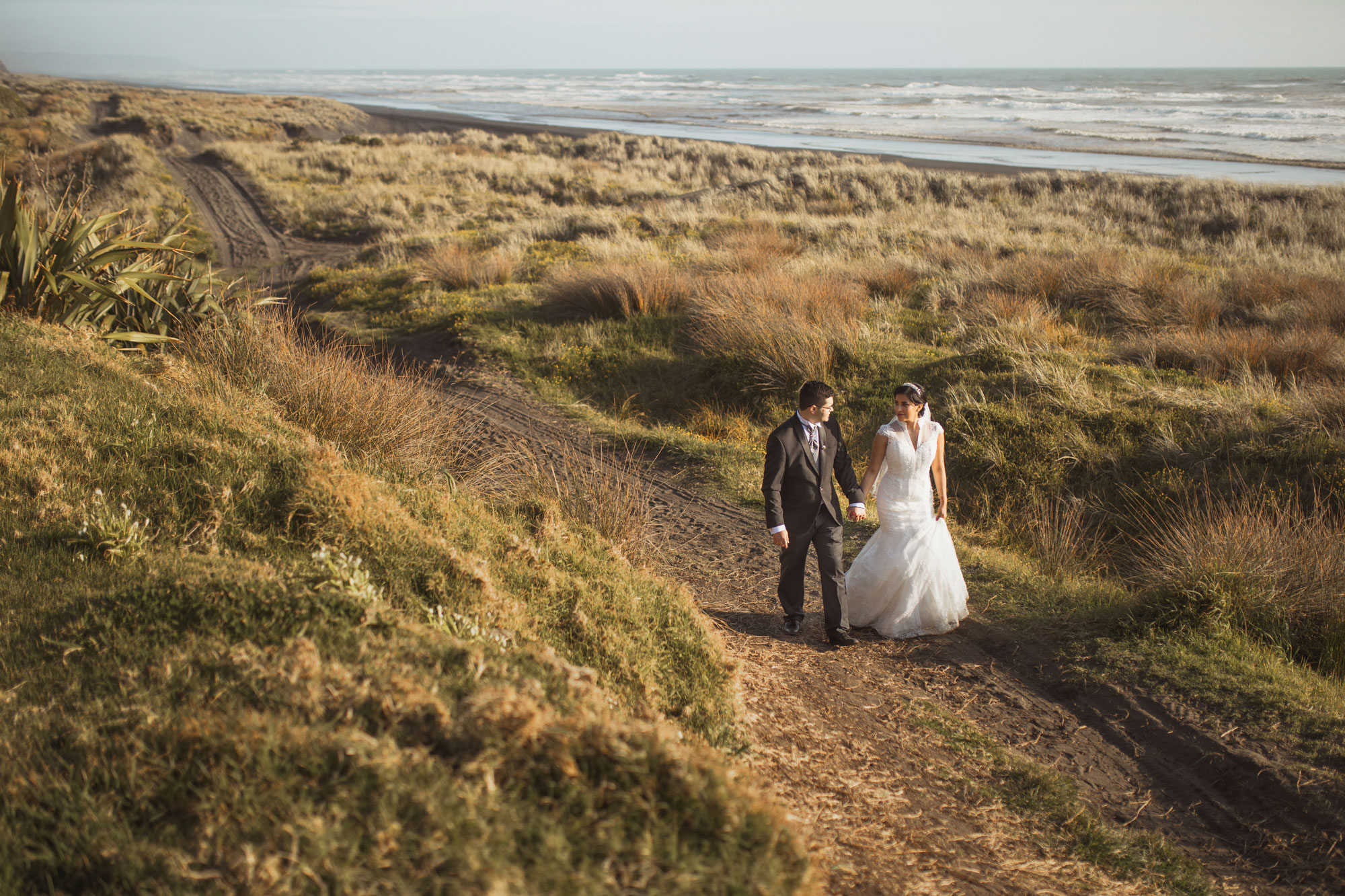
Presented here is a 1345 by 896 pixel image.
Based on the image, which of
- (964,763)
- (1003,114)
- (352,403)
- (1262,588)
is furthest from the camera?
(1003,114)

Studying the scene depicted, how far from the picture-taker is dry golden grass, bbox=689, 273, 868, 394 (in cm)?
1128

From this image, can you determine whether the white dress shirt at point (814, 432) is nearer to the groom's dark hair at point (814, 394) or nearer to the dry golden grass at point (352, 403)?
the groom's dark hair at point (814, 394)

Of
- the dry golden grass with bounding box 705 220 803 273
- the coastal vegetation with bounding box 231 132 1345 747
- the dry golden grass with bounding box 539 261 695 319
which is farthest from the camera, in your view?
the dry golden grass with bounding box 705 220 803 273

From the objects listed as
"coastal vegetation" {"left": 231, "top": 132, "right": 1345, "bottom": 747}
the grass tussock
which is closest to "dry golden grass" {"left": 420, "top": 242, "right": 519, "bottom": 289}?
"coastal vegetation" {"left": 231, "top": 132, "right": 1345, "bottom": 747}

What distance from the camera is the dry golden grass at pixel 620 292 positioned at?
46.0ft

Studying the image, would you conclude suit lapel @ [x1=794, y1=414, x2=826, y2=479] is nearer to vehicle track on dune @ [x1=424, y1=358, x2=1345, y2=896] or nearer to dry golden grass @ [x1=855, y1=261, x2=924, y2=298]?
vehicle track on dune @ [x1=424, y1=358, x2=1345, y2=896]

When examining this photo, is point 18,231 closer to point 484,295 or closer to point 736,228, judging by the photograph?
point 484,295

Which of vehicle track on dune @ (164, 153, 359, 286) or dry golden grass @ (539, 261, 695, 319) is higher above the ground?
vehicle track on dune @ (164, 153, 359, 286)

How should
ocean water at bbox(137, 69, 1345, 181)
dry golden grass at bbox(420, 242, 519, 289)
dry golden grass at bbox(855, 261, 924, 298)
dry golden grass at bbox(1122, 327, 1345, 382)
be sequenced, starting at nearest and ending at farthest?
dry golden grass at bbox(1122, 327, 1345, 382), dry golden grass at bbox(855, 261, 924, 298), dry golden grass at bbox(420, 242, 519, 289), ocean water at bbox(137, 69, 1345, 181)

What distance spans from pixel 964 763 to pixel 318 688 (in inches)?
135

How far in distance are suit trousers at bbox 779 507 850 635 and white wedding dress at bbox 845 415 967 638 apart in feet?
1.10

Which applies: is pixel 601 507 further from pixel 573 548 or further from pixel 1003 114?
pixel 1003 114

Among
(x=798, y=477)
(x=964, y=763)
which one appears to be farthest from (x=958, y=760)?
(x=798, y=477)

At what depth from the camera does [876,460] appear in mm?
5762
